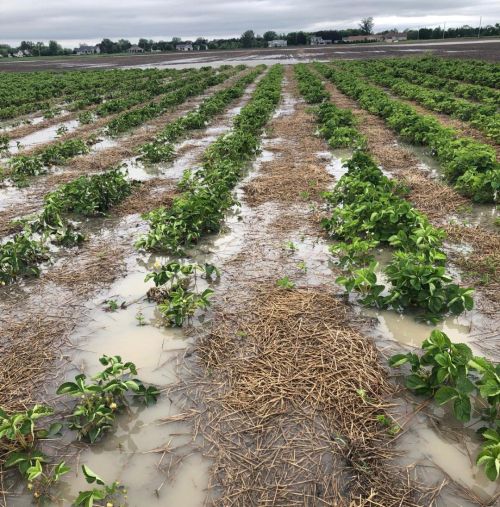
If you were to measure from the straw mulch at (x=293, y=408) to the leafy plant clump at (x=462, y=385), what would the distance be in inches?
10.8

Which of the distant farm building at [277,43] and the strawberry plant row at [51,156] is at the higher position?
the distant farm building at [277,43]

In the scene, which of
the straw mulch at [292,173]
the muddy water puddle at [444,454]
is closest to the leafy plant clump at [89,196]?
the straw mulch at [292,173]

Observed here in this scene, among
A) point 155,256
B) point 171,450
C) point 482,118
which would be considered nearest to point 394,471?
point 171,450

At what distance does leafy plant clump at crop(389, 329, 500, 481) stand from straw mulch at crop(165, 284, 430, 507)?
274 millimetres

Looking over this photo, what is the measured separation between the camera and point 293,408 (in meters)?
3.26

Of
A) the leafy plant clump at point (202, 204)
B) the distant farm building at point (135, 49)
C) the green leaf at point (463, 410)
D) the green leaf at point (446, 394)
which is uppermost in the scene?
the distant farm building at point (135, 49)

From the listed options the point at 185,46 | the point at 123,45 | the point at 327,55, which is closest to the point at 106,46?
the point at 123,45

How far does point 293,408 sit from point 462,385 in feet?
3.92

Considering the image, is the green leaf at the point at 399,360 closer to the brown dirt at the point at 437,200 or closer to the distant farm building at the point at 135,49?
the brown dirt at the point at 437,200

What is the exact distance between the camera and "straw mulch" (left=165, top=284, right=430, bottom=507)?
8.70 feet

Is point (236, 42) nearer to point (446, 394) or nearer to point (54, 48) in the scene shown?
point (54, 48)

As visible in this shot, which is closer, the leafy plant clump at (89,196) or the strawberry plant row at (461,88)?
the leafy plant clump at (89,196)

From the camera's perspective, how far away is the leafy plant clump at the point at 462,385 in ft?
8.82

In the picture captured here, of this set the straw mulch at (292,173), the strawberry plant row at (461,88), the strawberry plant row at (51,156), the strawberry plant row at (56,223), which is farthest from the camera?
the strawberry plant row at (461,88)
